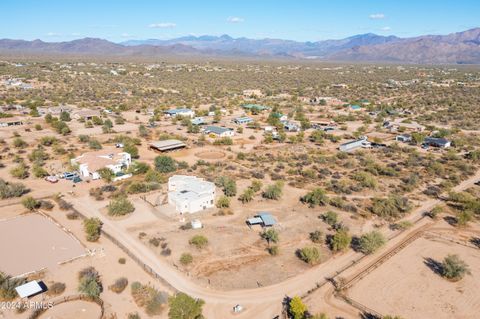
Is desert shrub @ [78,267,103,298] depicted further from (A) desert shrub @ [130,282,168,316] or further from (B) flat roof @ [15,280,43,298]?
(B) flat roof @ [15,280,43,298]

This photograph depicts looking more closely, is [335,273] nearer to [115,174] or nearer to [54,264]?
[54,264]

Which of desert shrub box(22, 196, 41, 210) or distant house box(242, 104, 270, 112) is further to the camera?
distant house box(242, 104, 270, 112)

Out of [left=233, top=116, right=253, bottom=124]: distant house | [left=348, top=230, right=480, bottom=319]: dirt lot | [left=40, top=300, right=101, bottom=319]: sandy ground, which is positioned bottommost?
[left=348, top=230, right=480, bottom=319]: dirt lot

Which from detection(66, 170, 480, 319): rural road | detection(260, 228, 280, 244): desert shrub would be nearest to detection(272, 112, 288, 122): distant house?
detection(260, 228, 280, 244): desert shrub

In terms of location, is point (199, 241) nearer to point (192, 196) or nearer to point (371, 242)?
point (192, 196)

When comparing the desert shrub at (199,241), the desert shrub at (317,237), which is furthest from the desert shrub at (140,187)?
the desert shrub at (317,237)
